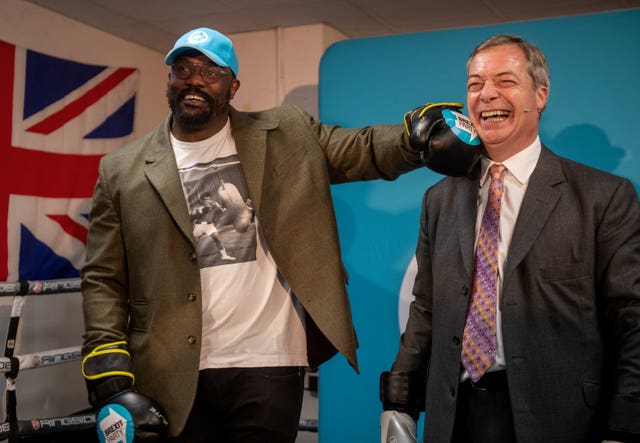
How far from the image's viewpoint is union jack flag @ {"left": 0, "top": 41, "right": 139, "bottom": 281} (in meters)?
4.70

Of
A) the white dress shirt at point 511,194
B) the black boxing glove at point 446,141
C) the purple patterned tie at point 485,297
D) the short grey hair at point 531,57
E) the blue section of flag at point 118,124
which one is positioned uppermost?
the blue section of flag at point 118,124

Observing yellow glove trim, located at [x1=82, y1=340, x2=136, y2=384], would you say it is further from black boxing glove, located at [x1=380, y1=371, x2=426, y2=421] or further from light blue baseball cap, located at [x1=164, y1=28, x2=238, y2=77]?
light blue baseball cap, located at [x1=164, y1=28, x2=238, y2=77]

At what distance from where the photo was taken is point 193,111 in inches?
86.5

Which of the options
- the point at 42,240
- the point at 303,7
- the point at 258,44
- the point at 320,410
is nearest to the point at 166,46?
the point at 258,44

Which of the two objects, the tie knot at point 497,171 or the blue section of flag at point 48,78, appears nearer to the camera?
the tie knot at point 497,171

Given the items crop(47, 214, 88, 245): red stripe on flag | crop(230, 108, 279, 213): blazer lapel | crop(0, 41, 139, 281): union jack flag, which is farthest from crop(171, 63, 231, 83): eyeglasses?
crop(47, 214, 88, 245): red stripe on flag

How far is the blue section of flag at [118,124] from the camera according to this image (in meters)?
5.47

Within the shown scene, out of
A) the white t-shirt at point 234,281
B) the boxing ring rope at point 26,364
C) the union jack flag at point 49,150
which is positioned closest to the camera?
the white t-shirt at point 234,281

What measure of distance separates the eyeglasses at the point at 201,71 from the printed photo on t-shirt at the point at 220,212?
259mm

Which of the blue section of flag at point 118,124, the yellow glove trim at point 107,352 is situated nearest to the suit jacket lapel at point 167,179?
the yellow glove trim at point 107,352

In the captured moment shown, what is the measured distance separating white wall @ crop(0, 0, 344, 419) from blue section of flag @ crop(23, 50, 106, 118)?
0.44 ft

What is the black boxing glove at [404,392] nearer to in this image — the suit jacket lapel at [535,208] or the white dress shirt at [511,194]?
the white dress shirt at [511,194]

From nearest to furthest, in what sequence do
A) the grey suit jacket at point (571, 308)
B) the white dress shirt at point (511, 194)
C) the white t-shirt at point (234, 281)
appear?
the grey suit jacket at point (571, 308)
the white dress shirt at point (511, 194)
the white t-shirt at point (234, 281)

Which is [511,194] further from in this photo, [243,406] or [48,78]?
[48,78]
